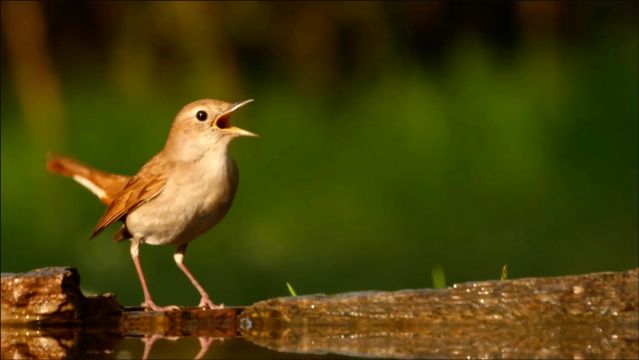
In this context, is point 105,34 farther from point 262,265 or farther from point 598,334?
point 598,334

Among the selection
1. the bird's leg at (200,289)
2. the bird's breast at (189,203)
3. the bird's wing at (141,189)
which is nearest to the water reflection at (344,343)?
the bird's leg at (200,289)

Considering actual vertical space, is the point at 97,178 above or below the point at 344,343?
below

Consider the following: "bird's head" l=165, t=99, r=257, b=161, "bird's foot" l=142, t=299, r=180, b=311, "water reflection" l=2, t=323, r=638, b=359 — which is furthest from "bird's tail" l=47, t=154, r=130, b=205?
"water reflection" l=2, t=323, r=638, b=359

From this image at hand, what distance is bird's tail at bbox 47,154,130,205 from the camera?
8578mm

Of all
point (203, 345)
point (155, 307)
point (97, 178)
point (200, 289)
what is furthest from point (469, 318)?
point (97, 178)

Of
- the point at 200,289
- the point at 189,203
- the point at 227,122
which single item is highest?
the point at 227,122

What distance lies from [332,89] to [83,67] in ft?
6.79

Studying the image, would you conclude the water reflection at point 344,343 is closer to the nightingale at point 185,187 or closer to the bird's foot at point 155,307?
the bird's foot at point 155,307

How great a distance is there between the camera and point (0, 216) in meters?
12.5

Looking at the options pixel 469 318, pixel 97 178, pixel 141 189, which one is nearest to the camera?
pixel 469 318

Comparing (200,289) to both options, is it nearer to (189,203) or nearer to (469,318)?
(189,203)

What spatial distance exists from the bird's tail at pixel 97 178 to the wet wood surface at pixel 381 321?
1.84 metres

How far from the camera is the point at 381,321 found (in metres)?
6.36

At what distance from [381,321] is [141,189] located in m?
1.62
